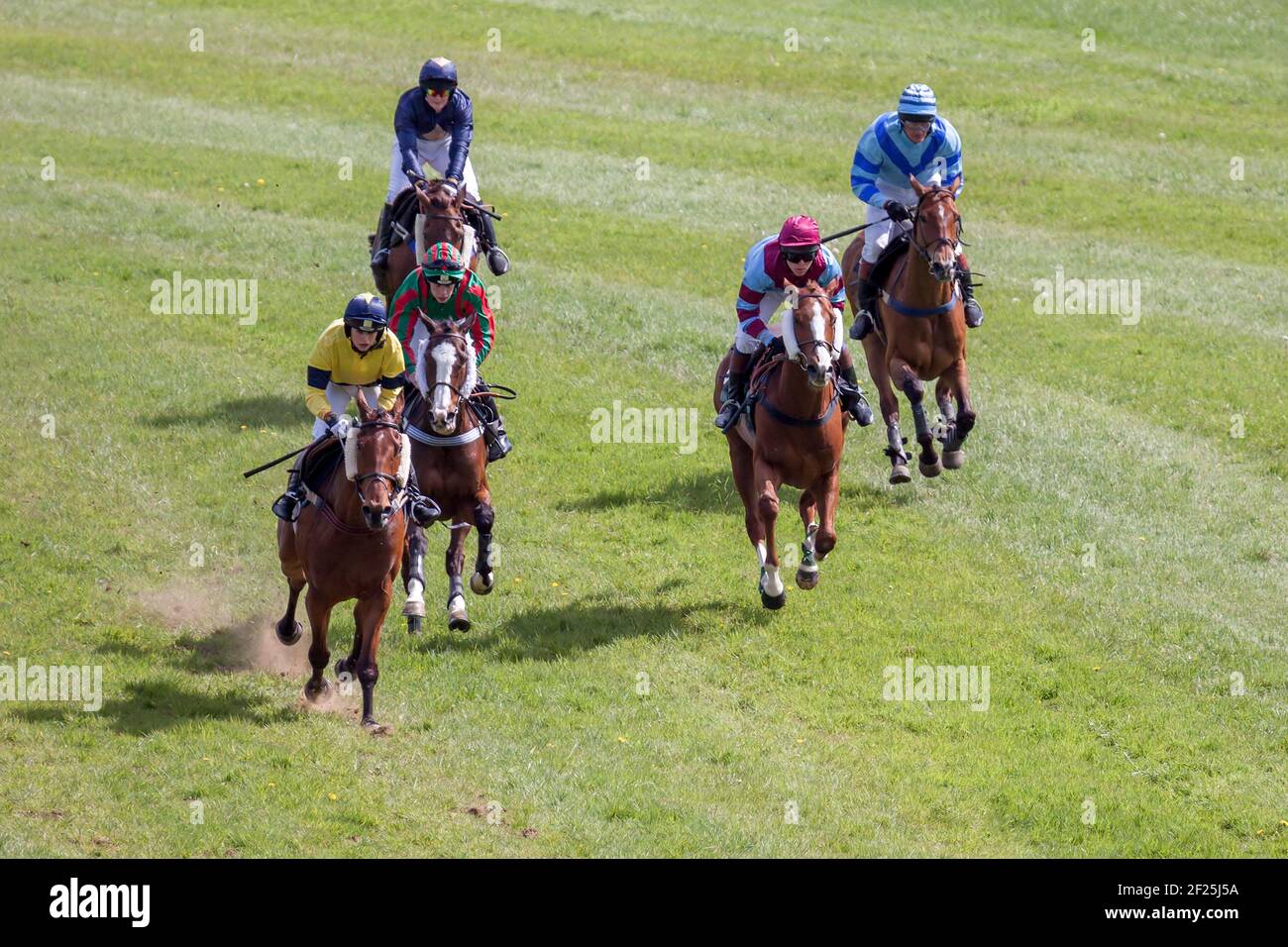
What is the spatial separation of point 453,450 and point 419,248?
3871 millimetres

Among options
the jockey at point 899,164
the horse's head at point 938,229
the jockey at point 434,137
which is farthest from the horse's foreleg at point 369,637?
the jockey at point 899,164

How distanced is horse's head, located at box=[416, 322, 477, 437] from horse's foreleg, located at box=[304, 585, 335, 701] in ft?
6.15

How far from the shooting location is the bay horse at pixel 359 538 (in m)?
12.3

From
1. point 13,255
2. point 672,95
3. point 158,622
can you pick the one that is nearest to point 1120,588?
point 158,622

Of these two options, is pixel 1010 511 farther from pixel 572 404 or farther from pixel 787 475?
pixel 572 404

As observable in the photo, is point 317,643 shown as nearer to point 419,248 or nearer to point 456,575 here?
point 456,575

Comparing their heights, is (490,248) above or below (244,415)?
above

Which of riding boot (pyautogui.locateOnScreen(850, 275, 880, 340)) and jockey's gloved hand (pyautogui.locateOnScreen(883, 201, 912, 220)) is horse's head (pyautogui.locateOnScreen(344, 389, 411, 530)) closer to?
jockey's gloved hand (pyautogui.locateOnScreen(883, 201, 912, 220))

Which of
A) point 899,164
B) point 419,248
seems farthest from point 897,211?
point 419,248

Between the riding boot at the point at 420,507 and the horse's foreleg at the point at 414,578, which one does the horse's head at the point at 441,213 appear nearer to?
the horse's foreleg at the point at 414,578

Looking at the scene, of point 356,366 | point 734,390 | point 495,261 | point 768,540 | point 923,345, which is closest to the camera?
point 356,366

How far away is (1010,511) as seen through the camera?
1972 centimetres

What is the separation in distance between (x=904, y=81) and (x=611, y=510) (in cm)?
2734

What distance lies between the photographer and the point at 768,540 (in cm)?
1641
